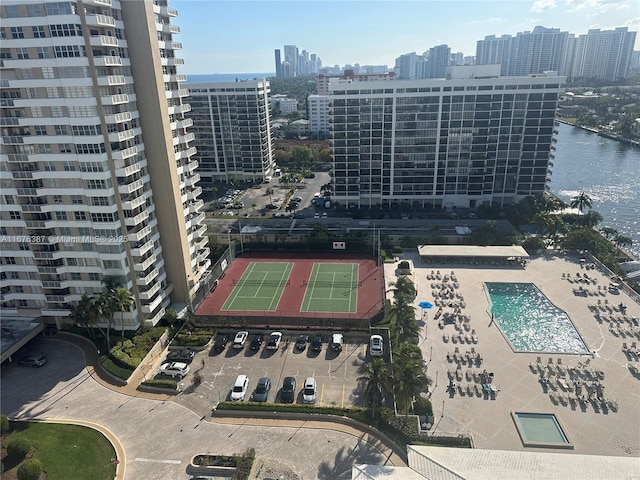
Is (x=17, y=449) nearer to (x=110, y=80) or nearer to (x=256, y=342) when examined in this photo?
(x=256, y=342)

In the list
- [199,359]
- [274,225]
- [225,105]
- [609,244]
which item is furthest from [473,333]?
[225,105]

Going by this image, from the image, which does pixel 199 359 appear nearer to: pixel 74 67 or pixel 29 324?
pixel 29 324

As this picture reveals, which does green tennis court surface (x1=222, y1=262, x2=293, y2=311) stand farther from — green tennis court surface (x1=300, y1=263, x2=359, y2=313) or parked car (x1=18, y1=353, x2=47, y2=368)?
parked car (x1=18, y1=353, x2=47, y2=368)

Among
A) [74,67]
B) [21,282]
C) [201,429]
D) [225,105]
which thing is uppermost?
[74,67]

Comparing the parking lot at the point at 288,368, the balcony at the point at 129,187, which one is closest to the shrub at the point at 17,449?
the parking lot at the point at 288,368

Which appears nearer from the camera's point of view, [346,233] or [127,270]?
[127,270]
